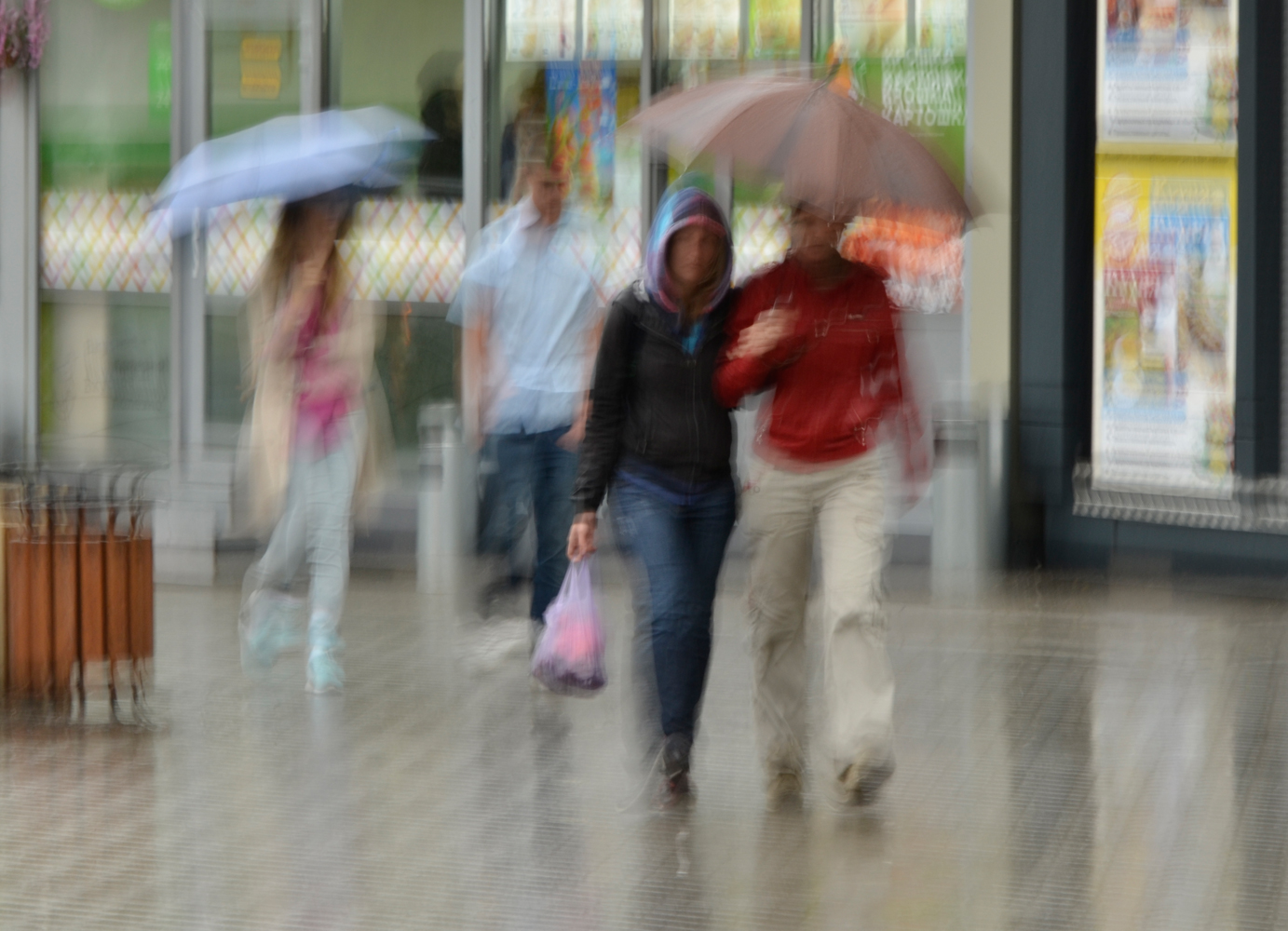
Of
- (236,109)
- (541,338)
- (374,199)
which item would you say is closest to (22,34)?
(236,109)

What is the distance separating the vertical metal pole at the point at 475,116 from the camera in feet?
39.2

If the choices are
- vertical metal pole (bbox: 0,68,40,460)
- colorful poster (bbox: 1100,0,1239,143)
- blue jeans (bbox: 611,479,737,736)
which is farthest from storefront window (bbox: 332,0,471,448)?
blue jeans (bbox: 611,479,737,736)

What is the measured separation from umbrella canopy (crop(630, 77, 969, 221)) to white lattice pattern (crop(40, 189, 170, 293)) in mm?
7424

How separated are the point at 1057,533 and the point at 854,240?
78.9 inches

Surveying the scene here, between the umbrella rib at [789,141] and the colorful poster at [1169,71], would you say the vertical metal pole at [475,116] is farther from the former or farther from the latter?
the umbrella rib at [789,141]

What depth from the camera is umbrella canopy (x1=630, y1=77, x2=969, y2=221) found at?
5523mm

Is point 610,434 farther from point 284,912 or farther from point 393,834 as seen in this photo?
point 284,912

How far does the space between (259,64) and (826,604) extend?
757cm

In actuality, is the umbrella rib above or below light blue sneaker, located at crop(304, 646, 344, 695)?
above

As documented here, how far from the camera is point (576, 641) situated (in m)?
6.12

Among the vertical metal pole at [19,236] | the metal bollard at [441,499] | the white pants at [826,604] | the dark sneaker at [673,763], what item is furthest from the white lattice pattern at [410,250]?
the dark sneaker at [673,763]

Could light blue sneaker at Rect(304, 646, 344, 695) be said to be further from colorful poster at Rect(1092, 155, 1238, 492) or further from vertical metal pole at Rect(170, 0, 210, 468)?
colorful poster at Rect(1092, 155, 1238, 492)

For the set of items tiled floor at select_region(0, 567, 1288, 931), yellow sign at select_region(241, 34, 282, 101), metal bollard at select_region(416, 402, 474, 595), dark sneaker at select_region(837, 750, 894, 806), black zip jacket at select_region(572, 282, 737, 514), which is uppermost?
yellow sign at select_region(241, 34, 282, 101)

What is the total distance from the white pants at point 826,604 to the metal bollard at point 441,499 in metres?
4.90
